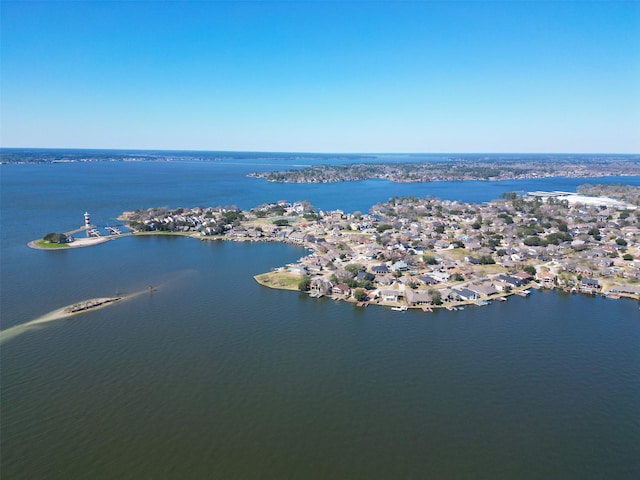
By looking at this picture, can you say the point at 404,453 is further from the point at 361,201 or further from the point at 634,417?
the point at 361,201

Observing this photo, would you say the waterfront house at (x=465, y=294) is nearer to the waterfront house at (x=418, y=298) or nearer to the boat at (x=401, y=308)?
the waterfront house at (x=418, y=298)

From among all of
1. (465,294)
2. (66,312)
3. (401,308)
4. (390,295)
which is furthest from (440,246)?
(66,312)

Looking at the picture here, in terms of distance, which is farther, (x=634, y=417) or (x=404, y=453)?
(x=634, y=417)

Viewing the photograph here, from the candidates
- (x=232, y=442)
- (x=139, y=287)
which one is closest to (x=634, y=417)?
(x=232, y=442)

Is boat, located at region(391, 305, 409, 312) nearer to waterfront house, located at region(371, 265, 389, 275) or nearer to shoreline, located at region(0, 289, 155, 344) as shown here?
waterfront house, located at region(371, 265, 389, 275)

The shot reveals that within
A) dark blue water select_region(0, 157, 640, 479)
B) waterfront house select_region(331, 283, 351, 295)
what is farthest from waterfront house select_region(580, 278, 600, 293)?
waterfront house select_region(331, 283, 351, 295)
